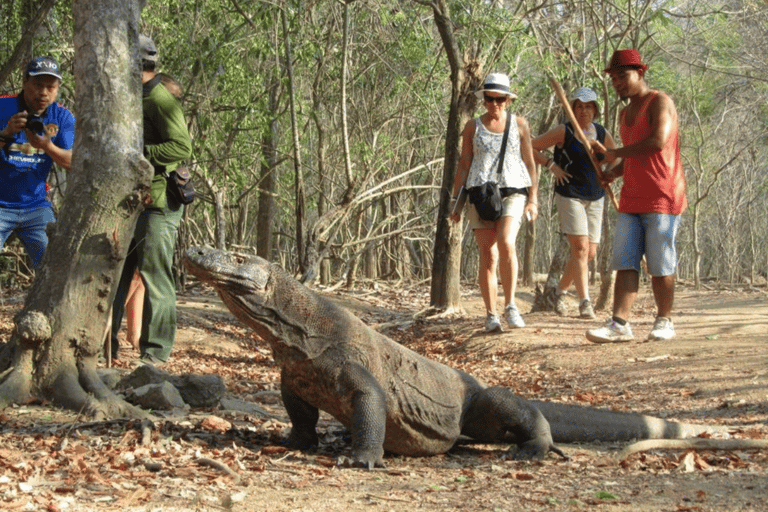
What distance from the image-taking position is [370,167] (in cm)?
1514

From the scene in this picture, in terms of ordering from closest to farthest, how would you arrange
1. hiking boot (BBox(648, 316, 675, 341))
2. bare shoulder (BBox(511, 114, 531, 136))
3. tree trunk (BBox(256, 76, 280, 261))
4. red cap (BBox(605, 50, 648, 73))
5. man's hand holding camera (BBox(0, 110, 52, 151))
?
man's hand holding camera (BBox(0, 110, 52, 151)) < red cap (BBox(605, 50, 648, 73)) < hiking boot (BBox(648, 316, 675, 341)) < bare shoulder (BBox(511, 114, 531, 136)) < tree trunk (BBox(256, 76, 280, 261))

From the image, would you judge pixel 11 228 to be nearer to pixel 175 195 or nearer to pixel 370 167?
pixel 175 195

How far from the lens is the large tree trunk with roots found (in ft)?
17.9

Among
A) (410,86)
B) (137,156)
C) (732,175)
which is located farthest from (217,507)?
(732,175)

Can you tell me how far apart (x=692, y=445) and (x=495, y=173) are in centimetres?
427

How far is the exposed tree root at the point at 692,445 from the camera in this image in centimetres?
500

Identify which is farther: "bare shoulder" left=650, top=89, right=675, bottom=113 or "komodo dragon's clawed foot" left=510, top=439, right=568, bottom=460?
"bare shoulder" left=650, top=89, right=675, bottom=113

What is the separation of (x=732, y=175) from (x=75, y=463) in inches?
1078

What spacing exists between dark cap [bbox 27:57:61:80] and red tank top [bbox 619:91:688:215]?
4534mm

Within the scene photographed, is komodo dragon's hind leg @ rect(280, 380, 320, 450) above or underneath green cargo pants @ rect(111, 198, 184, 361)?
underneath

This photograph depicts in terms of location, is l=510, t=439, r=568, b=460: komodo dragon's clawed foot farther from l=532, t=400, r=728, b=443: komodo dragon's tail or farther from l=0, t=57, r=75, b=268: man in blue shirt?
l=0, t=57, r=75, b=268: man in blue shirt

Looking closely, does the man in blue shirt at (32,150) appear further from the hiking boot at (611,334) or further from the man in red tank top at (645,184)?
the hiking boot at (611,334)

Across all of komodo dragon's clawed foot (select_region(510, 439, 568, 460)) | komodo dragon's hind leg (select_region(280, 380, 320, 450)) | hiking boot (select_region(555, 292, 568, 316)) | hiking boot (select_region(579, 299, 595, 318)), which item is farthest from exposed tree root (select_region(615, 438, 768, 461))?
hiking boot (select_region(555, 292, 568, 316))

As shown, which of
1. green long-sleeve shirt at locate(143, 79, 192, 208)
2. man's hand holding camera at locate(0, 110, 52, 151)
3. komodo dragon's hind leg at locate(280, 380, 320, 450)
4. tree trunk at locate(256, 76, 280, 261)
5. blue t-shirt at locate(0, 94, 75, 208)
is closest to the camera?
komodo dragon's hind leg at locate(280, 380, 320, 450)
